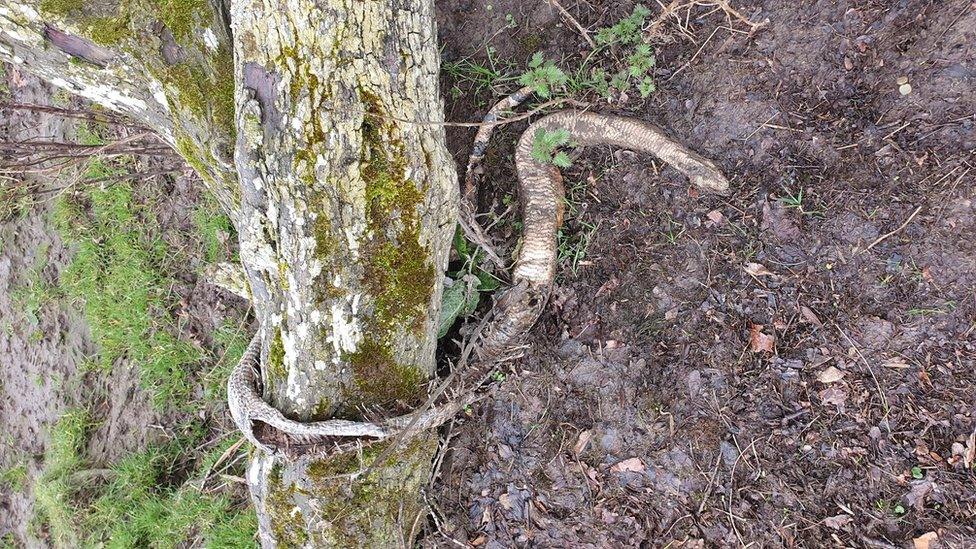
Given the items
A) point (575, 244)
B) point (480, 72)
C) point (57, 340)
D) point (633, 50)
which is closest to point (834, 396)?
point (575, 244)

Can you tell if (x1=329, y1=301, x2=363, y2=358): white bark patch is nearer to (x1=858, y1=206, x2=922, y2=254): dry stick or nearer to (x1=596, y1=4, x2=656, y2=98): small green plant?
(x1=596, y1=4, x2=656, y2=98): small green plant

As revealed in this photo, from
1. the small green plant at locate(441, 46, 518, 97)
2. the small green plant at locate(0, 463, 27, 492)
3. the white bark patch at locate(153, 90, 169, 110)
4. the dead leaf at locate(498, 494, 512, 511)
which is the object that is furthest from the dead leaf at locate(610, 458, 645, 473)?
the small green plant at locate(0, 463, 27, 492)

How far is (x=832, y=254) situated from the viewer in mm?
2438

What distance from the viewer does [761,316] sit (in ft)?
8.19

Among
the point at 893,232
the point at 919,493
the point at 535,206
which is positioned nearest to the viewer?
the point at 919,493

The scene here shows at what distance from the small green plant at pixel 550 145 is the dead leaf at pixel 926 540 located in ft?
6.92

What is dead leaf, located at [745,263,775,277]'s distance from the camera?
2502 mm

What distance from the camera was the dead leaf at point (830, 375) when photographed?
7.84 feet

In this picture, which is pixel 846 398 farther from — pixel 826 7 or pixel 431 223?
pixel 431 223

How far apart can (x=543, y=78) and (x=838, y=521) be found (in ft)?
7.70

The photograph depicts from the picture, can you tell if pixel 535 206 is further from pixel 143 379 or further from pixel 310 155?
pixel 143 379

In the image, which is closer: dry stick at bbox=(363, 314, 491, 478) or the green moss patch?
the green moss patch

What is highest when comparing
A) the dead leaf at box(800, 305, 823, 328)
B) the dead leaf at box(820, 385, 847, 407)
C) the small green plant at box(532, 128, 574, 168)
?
the small green plant at box(532, 128, 574, 168)

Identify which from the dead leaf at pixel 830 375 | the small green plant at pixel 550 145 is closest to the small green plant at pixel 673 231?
the small green plant at pixel 550 145
